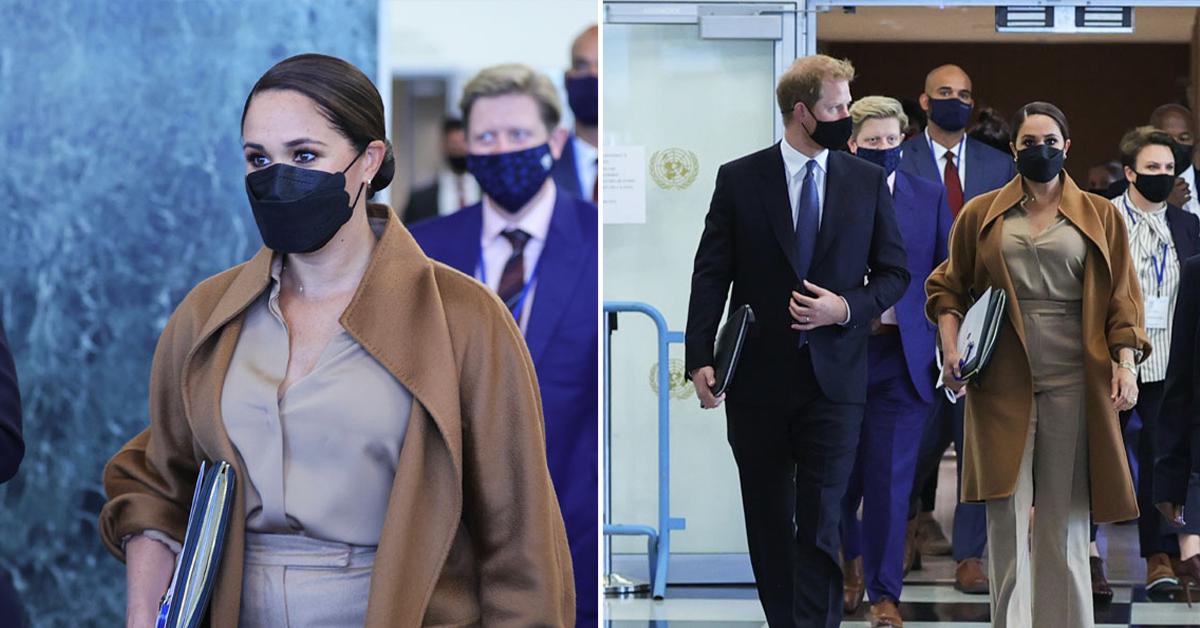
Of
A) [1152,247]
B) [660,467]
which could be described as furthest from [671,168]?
[1152,247]

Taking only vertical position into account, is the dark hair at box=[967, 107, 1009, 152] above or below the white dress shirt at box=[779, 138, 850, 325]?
above

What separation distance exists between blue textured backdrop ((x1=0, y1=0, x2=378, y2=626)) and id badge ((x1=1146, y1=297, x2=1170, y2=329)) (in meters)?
4.22

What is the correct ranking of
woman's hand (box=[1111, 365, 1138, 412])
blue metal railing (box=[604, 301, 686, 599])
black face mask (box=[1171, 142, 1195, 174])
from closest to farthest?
woman's hand (box=[1111, 365, 1138, 412]) → black face mask (box=[1171, 142, 1195, 174]) → blue metal railing (box=[604, 301, 686, 599])

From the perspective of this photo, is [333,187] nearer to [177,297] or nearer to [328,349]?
[328,349]

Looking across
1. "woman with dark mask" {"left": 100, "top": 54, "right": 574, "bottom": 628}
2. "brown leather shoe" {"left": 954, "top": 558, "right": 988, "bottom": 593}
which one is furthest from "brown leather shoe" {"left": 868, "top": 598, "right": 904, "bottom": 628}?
"woman with dark mask" {"left": 100, "top": 54, "right": 574, "bottom": 628}

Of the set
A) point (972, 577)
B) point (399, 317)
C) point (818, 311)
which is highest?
point (399, 317)

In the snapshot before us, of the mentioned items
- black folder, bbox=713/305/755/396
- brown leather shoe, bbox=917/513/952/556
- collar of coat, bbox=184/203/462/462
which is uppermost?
collar of coat, bbox=184/203/462/462

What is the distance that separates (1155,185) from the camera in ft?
22.3

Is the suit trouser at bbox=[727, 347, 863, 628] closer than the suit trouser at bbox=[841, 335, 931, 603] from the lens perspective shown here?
Yes

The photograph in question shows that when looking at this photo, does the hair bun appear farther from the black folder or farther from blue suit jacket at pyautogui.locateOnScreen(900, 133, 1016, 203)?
blue suit jacket at pyautogui.locateOnScreen(900, 133, 1016, 203)

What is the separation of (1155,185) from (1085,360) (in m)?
1.84

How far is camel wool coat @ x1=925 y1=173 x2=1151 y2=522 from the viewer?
518cm

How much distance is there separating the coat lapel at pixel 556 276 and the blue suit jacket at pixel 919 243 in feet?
11.3

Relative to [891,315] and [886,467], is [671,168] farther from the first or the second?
[886,467]
